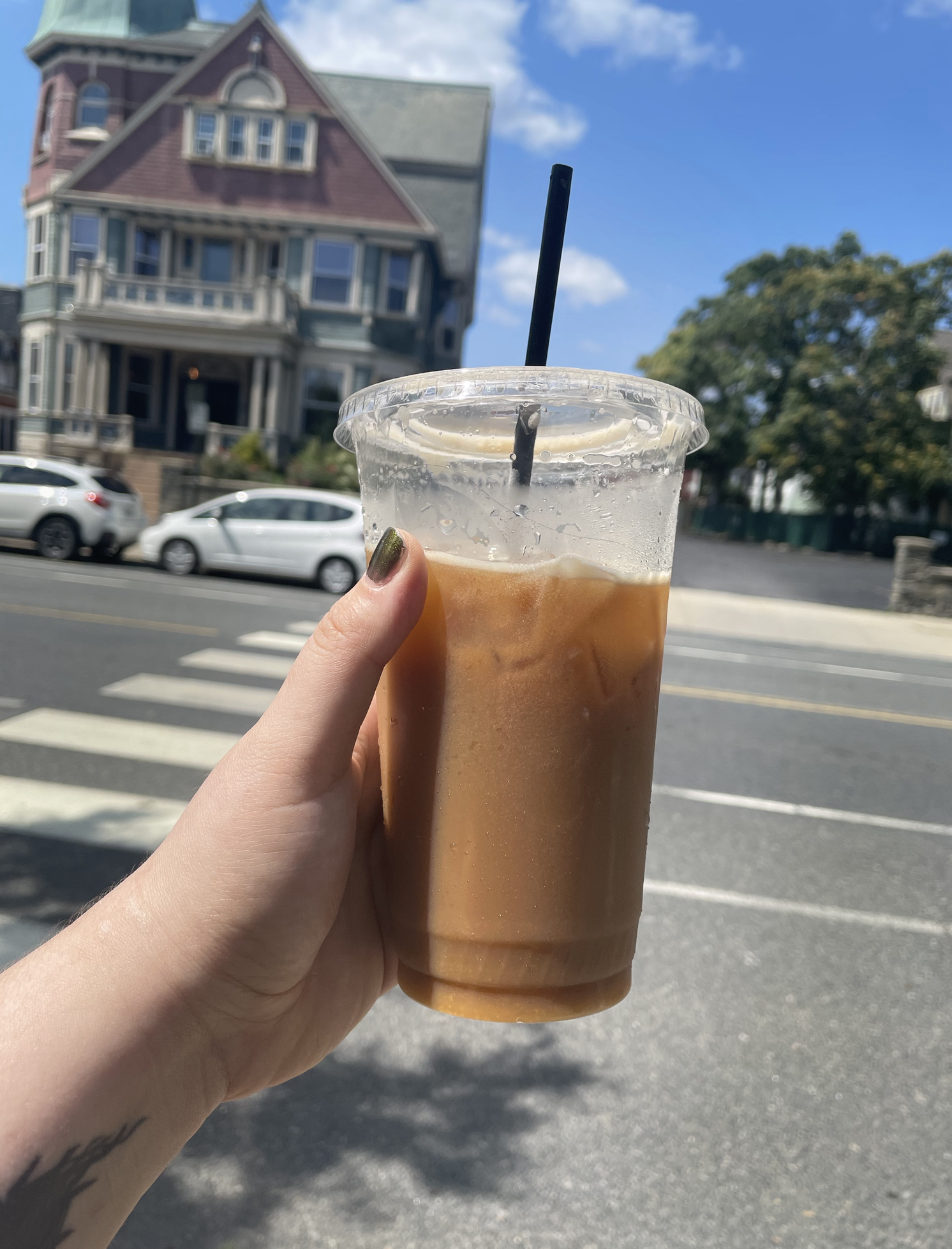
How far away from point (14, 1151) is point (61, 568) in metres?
14.7

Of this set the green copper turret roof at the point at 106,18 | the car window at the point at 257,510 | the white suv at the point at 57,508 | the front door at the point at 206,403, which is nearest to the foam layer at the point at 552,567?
the car window at the point at 257,510

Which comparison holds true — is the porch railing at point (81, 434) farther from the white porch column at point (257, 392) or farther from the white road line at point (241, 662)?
the white road line at point (241, 662)

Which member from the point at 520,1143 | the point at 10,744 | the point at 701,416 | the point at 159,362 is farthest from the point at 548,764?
the point at 159,362

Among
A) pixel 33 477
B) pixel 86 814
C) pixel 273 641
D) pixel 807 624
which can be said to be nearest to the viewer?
pixel 86 814

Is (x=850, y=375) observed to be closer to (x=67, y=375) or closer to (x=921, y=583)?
(x=921, y=583)

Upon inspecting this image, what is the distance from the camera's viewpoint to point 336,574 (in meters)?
14.7

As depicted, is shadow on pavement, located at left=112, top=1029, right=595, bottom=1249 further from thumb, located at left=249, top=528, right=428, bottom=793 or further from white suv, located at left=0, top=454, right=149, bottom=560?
white suv, located at left=0, top=454, right=149, bottom=560

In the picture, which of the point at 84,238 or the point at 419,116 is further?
the point at 419,116

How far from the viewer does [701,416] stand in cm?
163

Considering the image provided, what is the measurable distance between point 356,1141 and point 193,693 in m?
5.23

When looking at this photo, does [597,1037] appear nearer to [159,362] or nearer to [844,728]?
[844,728]

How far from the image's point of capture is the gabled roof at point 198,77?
25.7m

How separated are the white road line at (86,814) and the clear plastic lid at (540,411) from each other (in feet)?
11.8

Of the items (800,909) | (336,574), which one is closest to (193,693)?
(800,909)
